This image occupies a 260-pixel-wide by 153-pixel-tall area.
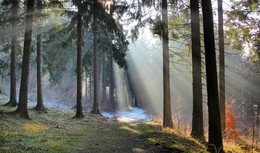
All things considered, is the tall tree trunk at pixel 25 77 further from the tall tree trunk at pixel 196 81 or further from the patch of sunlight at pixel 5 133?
the tall tree trunk at pixel 196 81

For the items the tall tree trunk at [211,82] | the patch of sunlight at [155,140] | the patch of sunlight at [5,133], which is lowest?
the patch of sunlight at [155,140]

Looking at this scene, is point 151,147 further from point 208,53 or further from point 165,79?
point 165,79

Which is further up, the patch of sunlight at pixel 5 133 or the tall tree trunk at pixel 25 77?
the tall tree trunk at pixel 25 77

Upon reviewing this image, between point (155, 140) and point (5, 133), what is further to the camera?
point (155, 140)

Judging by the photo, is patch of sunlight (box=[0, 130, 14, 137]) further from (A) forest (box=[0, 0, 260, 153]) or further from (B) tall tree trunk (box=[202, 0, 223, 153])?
(B) tall tree trunk (box=[202, 0, 223, 153])

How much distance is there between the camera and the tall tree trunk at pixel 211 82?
6.70 metres

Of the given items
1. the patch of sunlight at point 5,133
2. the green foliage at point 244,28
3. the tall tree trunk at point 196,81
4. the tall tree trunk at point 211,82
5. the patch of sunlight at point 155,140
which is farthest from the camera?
the green foliage at point 244,28

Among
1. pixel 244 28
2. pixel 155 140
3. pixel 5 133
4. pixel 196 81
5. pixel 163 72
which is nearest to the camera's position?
pixel 5 133

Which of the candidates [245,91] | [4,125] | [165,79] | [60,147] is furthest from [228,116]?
[245,91]

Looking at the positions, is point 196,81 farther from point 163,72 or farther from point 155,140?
point 163,72

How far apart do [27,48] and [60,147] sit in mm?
5919

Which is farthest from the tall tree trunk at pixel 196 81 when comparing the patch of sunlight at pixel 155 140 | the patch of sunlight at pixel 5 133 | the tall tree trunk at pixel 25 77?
the tall tree trunk at pixel 25 77

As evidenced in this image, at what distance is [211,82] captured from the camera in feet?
22.0

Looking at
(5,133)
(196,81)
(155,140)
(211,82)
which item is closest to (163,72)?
(196,81)
